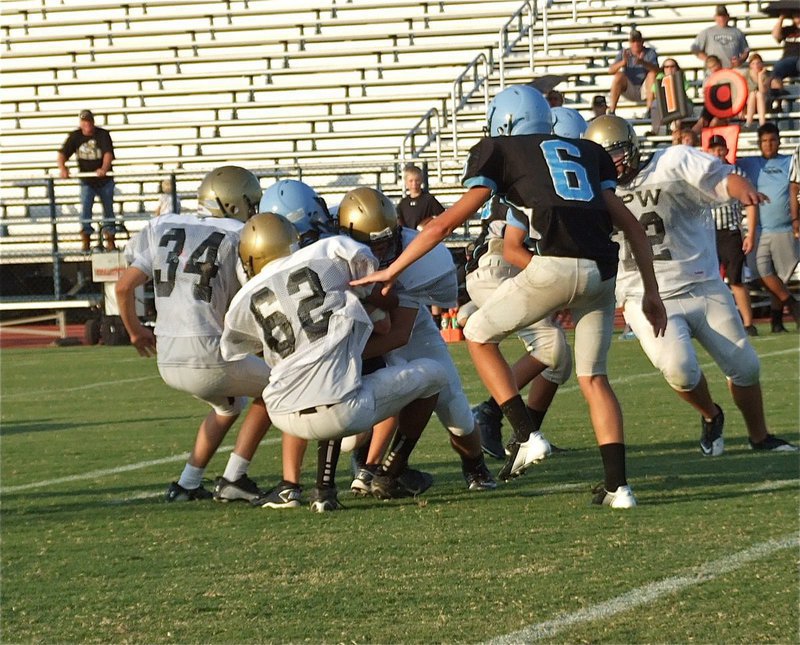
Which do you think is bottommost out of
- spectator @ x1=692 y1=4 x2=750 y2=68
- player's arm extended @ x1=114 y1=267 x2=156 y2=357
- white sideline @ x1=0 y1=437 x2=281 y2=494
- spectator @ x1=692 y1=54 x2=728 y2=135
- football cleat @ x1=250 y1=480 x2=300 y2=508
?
white sideline @ x1=0 y1=437 x2=281 y2=494

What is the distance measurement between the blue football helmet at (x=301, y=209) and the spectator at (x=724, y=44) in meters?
12.1

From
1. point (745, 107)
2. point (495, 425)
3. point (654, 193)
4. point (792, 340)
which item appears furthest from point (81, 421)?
point (745, 107)

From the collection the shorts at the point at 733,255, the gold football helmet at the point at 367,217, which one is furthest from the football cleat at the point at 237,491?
the shorts at the point at 733,255

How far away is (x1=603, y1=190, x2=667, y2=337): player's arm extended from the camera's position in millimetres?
5258

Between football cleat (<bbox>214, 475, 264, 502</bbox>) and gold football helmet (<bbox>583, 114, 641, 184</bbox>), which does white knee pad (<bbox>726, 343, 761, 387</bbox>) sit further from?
football cleat (<bbox>214, 475, 264, 502</bbox>)

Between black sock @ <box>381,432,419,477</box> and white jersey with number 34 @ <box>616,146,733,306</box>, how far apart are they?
4.99 ft

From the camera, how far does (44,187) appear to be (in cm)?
1952

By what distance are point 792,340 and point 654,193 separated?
6371 millimetres

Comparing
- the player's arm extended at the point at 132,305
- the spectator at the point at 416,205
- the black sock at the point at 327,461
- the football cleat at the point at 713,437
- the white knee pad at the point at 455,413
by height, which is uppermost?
the player's arm extended at the point at 132,305

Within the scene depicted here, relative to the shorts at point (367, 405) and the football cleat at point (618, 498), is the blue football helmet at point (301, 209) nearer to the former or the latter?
the shorts at point (367, 405)

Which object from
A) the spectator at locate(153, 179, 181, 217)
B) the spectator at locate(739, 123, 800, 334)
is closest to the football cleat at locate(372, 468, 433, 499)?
the spectator at locate(739, 123, 800, 334)

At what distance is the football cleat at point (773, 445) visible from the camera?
6.59 meters

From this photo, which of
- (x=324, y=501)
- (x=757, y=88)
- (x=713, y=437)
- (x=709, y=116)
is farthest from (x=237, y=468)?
(x=757, y=88)

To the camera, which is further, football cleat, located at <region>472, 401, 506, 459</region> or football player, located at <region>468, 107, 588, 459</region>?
football cleat, located at <region>472, 401, 506, 459</region>
